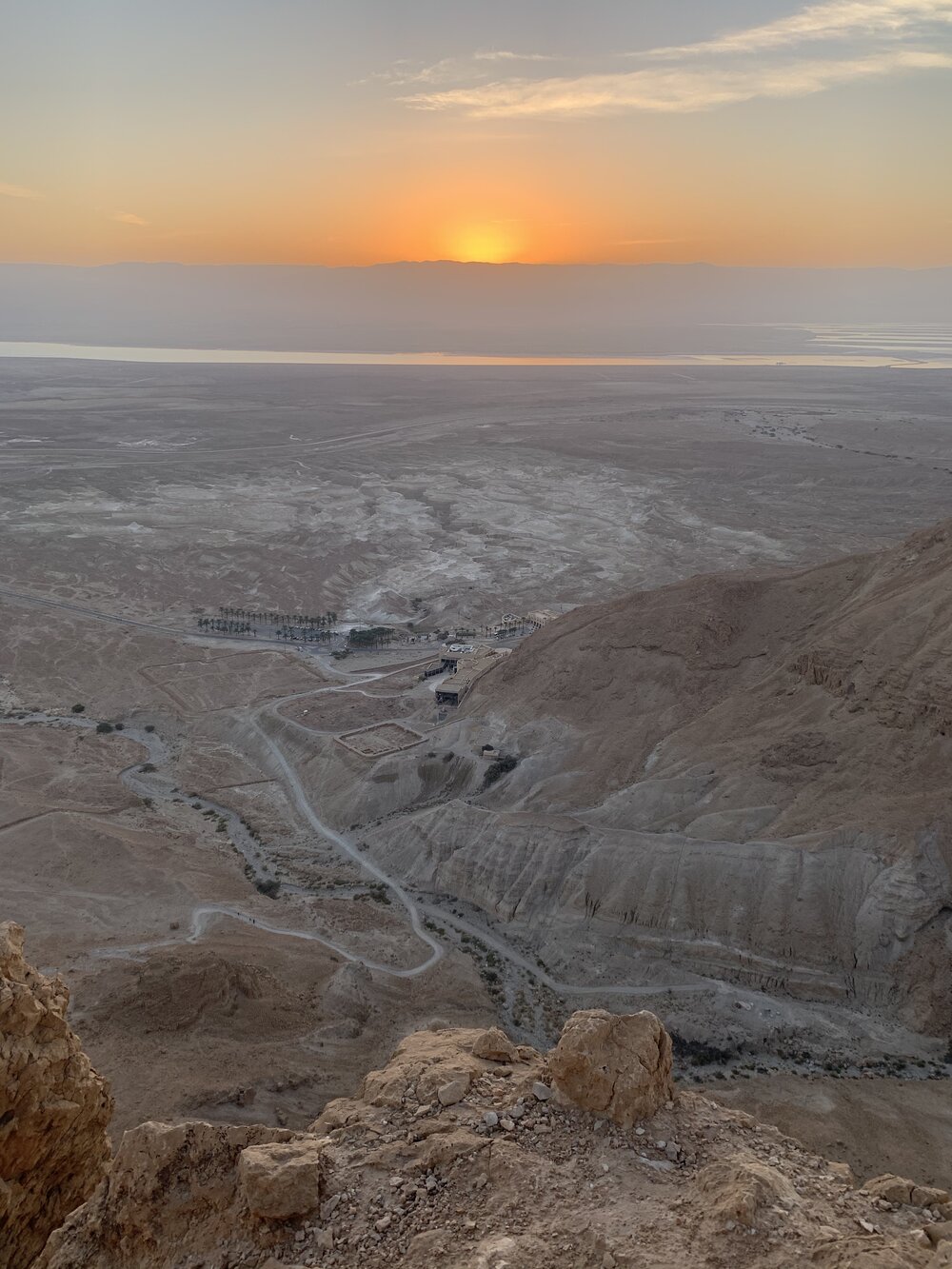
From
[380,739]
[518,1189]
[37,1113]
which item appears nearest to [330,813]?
[380,739]

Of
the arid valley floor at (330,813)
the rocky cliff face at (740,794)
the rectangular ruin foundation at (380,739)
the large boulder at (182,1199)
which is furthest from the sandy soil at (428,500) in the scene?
the large boulder at (182,1199)

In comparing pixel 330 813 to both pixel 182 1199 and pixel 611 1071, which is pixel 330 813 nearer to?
pixel 182 1199

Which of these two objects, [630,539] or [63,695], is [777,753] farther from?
[630,539]

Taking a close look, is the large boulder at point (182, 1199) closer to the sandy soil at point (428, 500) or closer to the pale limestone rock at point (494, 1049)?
the pale limestone rock at point (494, 1049)

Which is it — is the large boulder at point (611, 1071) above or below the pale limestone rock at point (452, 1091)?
above

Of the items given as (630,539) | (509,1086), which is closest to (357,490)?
(630,539)

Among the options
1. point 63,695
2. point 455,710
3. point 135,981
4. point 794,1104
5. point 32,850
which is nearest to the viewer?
point 794,1104
